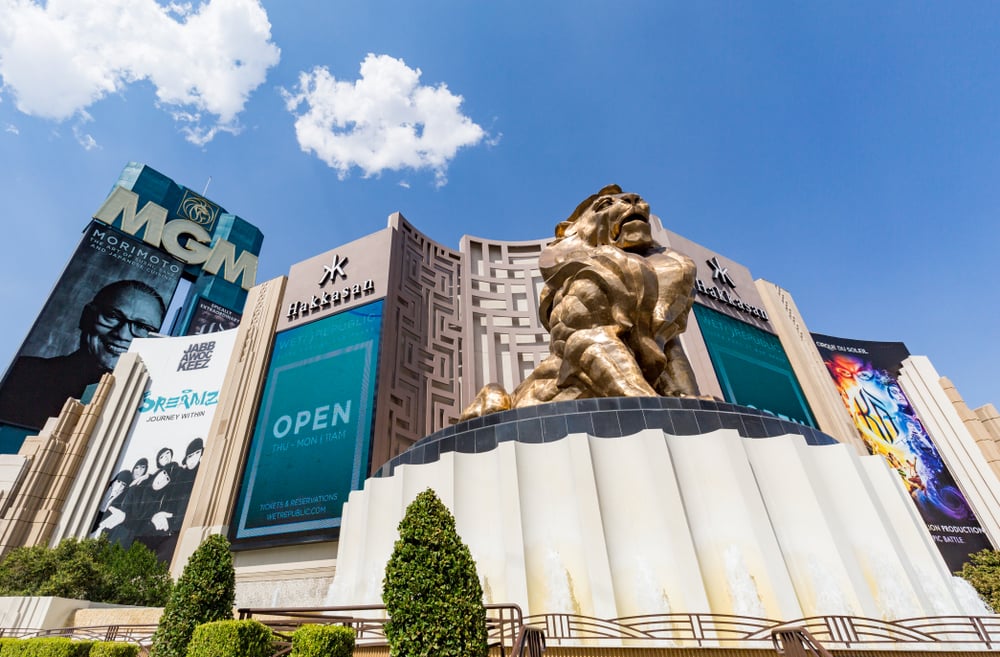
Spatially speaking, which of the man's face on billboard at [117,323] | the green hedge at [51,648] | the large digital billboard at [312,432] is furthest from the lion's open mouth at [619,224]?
the man's face on billboard at [117,323]

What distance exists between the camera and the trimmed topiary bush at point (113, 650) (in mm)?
6152

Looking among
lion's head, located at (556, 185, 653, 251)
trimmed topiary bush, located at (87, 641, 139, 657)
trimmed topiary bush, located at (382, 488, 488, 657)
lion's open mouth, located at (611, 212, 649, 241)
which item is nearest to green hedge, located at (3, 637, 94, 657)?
trimmed topiary bush, located at (87, 641, 139, 657)

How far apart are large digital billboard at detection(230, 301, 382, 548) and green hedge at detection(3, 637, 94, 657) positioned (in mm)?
9914

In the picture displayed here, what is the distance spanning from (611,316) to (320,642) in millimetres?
6887

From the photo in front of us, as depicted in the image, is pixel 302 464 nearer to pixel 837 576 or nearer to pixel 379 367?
pixel 379 367

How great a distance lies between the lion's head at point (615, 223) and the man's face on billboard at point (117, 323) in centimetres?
2957

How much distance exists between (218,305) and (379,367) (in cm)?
2419

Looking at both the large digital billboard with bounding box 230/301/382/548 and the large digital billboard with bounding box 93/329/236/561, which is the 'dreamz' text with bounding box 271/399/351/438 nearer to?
the large digital billboard with bounding box 230/301/382/548

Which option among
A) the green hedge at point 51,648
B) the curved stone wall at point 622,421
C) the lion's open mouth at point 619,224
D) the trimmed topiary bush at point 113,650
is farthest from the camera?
the lion's open mouth at point 619,224

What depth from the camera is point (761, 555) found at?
5.94 metres

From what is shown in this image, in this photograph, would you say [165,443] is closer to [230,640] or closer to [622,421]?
[230,640]

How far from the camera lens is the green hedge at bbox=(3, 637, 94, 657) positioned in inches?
251

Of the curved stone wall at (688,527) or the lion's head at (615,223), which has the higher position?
the lion's head at (615,223)

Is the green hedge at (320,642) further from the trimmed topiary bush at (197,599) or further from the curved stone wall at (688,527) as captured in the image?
the curved stone wall at (688,527)
